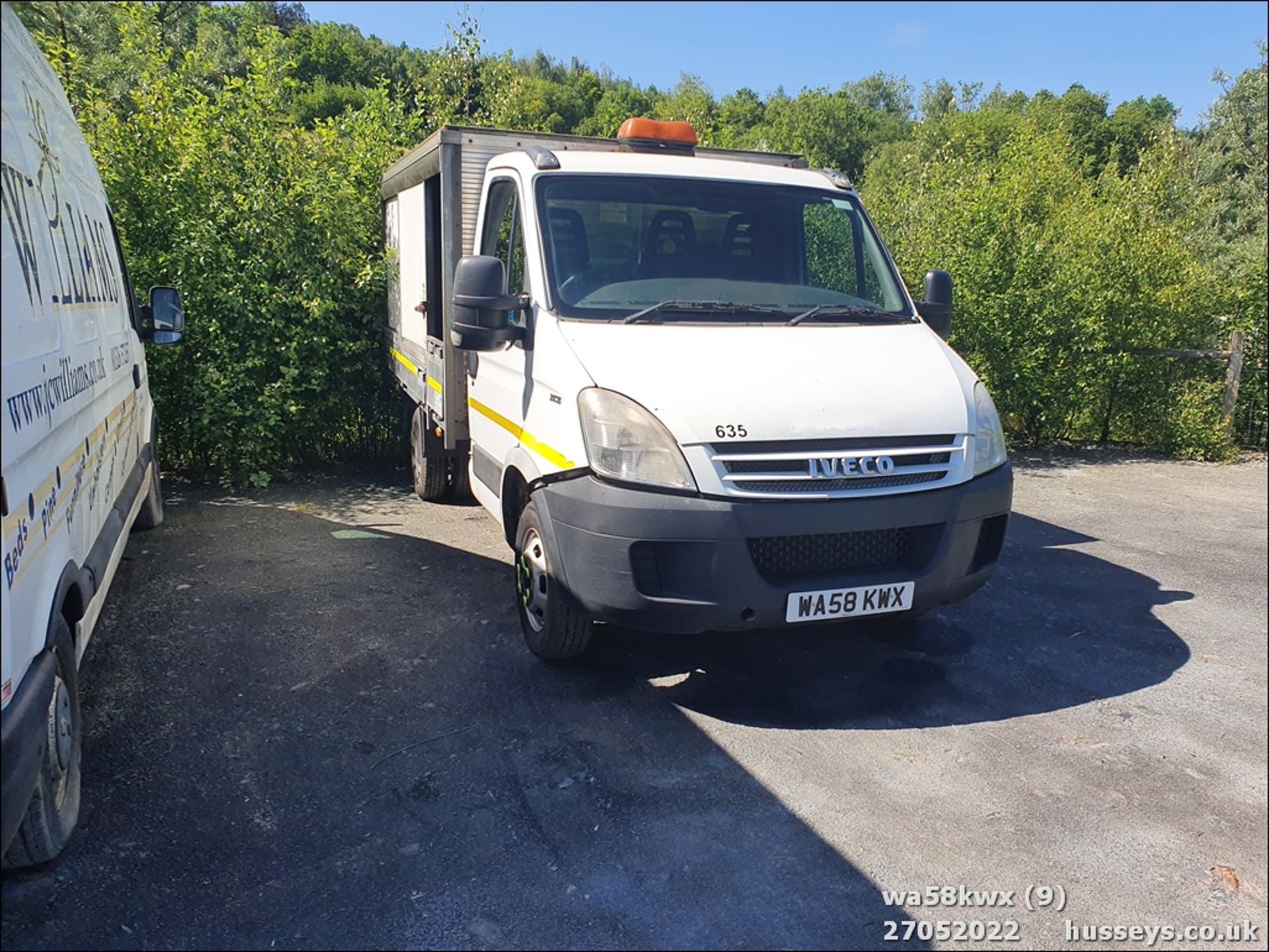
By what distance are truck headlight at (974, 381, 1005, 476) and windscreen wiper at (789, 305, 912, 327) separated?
0.63 m

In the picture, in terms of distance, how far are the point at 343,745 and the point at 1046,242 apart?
9.07 meters

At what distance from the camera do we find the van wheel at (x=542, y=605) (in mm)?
3955

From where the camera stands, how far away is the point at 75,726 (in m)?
2.93

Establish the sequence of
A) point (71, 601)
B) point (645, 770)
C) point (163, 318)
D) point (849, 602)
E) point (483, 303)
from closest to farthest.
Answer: point (71, 601), point (645, 770), point (849, 602), point (483, 303), point (163, 318)

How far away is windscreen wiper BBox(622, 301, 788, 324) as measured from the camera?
408cm

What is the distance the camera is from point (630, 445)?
11.6 feet

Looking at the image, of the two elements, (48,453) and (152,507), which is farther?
A: (152,507)

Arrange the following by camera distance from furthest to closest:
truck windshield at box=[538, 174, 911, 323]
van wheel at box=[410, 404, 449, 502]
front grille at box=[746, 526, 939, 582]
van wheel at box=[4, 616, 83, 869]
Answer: van wheel at box=[410, 404, 449, 502]
truck windshield at box=[538, 174, 911, 323]
front grille at box=[746, 526, 939, 582]
van wheel at box=[4, 616, 83, 869]

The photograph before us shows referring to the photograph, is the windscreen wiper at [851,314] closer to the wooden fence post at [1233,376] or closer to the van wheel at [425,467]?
the van wheel at [425,467]

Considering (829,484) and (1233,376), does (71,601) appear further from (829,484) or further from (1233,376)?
(1233,376)

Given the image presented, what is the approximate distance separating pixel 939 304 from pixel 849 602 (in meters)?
2.23

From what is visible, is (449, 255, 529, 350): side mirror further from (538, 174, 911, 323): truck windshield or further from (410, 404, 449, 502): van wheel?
(410, 404, 449, 502): van wheel

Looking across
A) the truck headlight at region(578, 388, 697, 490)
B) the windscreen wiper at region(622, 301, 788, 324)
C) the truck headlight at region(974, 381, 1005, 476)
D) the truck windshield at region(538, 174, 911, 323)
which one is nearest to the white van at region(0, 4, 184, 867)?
the truck headlight at region(578, 388, 697, 490)

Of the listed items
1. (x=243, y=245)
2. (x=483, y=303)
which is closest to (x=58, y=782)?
(x=483, y=303)
